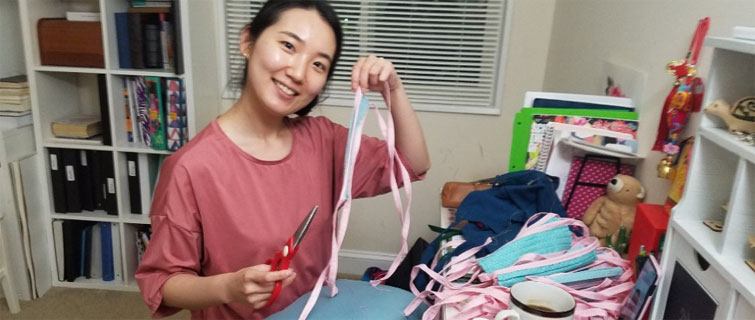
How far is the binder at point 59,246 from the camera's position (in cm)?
230

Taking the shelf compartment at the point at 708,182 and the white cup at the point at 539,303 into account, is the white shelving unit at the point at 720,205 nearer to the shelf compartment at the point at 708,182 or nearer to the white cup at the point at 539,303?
the shelf compartment at the point at 708,182

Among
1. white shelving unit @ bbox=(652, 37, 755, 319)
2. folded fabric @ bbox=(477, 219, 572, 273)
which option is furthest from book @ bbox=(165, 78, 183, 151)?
white shelving unit @ bbox=(652, 37, 755, 319)

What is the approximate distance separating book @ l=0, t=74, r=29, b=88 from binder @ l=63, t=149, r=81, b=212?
319 millimetres

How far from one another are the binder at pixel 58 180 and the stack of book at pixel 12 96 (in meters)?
0.22

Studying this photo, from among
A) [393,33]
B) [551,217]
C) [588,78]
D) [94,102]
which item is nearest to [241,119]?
[551,217]

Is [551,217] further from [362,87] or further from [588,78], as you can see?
[588,78]

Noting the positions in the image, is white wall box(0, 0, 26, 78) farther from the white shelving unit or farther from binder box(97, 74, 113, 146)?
the white shelving unit

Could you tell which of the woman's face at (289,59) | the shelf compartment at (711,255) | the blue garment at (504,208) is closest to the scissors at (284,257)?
the woman's face at (289,59)

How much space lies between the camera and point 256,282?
0.77 meters

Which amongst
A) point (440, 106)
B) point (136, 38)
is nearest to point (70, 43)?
point (136, 38)

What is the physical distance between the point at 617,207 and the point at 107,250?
2240mm

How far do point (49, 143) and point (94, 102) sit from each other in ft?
1.09

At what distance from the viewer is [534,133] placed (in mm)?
1361

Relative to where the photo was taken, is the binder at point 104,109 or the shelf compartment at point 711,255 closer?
the shelf compartment at point 711,255
